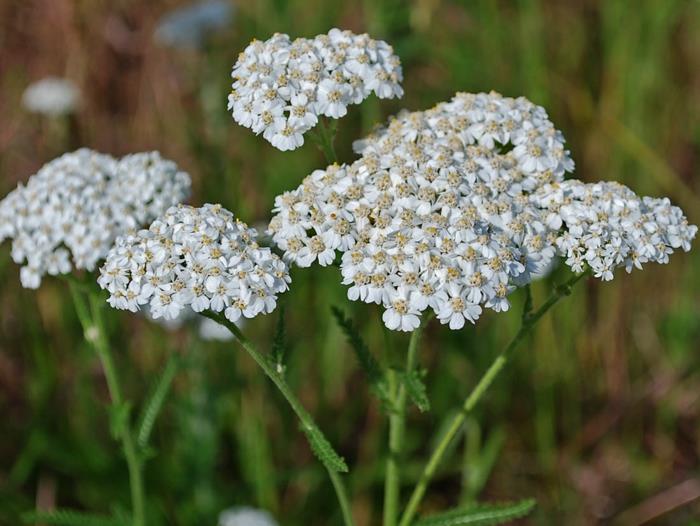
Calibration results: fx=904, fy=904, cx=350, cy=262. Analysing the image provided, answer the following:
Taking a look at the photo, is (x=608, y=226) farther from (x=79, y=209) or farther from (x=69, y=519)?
(x=69, y=519)

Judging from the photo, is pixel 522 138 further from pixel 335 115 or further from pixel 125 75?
pixel 125 75

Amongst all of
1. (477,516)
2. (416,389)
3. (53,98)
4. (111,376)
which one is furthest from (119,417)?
(53,98)

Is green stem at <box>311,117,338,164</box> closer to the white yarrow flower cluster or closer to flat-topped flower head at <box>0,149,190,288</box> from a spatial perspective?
the white yarrow flower cluster

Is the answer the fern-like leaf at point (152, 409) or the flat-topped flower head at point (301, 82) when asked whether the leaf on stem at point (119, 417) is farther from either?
the flat-topped flower head at point (301, 82)

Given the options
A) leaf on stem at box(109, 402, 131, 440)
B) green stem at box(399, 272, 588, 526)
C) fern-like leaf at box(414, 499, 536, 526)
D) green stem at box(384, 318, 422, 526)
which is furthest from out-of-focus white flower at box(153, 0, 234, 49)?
fern-like leaf at box(414, 499, 536, 526)

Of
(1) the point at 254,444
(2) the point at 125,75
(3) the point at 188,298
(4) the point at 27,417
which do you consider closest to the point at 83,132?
(2) the point at 125,75

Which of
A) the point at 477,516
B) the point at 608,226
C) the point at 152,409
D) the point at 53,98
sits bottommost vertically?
the point at 477,516

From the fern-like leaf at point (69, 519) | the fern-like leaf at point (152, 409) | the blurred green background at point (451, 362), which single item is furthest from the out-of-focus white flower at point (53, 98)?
the fern-like leaf at point (69, 519)
